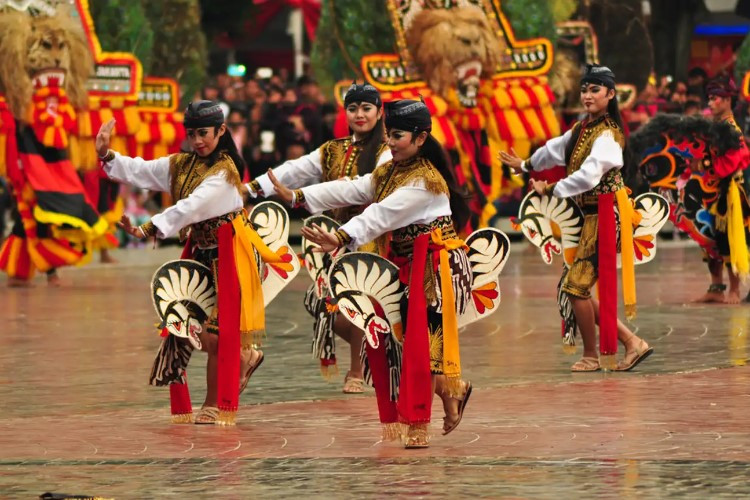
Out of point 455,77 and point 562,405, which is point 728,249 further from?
point 562,405

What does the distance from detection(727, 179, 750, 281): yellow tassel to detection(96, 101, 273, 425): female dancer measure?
20.7 ft

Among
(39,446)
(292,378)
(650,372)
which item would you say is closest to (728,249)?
(650,372)

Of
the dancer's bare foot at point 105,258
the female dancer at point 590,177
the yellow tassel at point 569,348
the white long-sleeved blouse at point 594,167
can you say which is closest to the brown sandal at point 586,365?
the female dancer at point 590,177

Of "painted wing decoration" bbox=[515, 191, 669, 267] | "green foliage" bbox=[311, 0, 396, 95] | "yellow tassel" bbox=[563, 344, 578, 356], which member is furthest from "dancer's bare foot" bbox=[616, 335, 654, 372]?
"green foliage" bbox=[311, 0, 396, 95]

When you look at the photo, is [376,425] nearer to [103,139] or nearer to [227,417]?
[227,417]

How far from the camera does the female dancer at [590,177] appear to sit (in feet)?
35.2

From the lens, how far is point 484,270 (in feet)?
28.4

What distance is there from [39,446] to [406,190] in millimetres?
2003

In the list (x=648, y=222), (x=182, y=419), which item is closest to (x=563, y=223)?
(x=648, y=222)

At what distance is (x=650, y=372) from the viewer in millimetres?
10922

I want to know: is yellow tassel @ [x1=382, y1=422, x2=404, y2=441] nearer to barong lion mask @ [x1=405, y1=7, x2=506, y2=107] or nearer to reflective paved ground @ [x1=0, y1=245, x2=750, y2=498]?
reflective paved ground @ [x1=0, y1=245, x2=750, y2=498]

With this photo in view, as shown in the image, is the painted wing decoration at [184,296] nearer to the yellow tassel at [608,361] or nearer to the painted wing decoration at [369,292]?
the painted wing decoration at [369,292]

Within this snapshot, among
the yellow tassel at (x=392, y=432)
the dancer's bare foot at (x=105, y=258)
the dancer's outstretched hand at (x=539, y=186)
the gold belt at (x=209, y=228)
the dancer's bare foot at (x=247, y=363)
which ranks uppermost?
the dancer's outstretched hand at (x=539, y=186)

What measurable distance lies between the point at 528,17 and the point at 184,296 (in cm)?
1191
